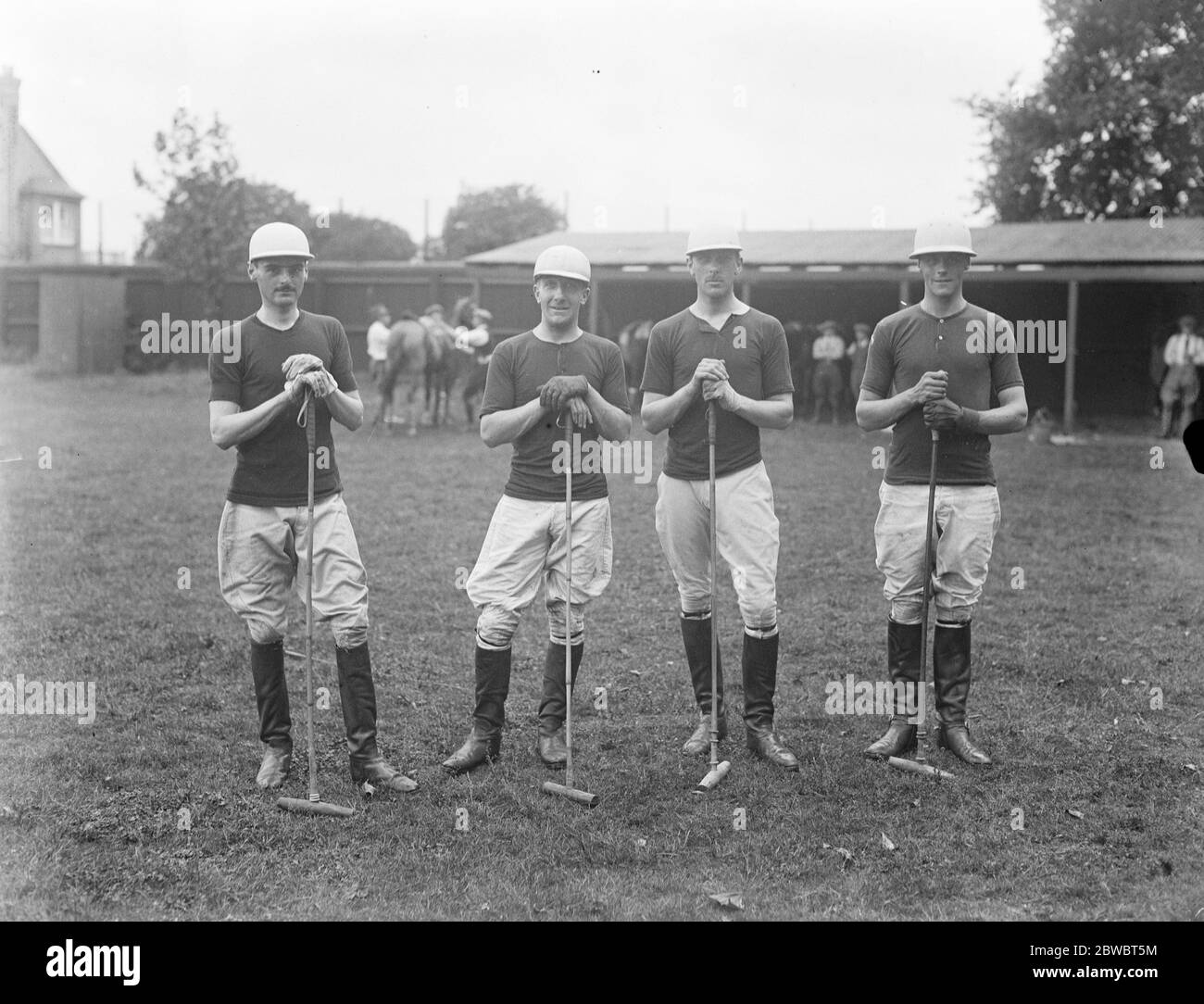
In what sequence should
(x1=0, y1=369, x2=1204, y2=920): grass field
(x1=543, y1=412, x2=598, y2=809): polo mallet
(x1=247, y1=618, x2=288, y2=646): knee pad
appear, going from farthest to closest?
(x1=247, y1=618, x2=288, y2=646): knee pad < (x1=543, y1=412, x2=598, y2=809): polo mallet < (x1=0, y1=369, x2=1204, y2=920): grass field

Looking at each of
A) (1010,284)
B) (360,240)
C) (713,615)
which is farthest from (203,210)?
(713,615)

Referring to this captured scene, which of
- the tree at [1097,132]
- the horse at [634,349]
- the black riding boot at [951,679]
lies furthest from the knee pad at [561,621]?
the horse at [634,349]

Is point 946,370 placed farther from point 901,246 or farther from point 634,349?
point 901,246

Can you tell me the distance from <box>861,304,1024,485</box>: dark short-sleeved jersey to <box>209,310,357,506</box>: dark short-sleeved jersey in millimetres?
2395

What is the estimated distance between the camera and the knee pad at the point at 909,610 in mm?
5875

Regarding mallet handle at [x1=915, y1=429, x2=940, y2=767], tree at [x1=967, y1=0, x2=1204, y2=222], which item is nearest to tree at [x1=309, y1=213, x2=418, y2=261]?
→ tree at [x1=967, y1=0, x2=1204, y2=222]

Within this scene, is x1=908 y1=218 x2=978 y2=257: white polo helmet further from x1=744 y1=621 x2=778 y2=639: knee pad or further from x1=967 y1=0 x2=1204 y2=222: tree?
x1=967 y1=0 x2=1204 y2=222: tree

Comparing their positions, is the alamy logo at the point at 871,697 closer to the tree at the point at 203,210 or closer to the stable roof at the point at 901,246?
the stable roof at the point at 901,246

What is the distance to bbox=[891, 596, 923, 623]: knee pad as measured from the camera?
588 centimetres

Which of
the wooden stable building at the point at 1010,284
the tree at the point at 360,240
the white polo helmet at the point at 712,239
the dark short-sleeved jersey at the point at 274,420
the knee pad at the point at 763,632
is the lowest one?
the knee pad at the point at 763,632
